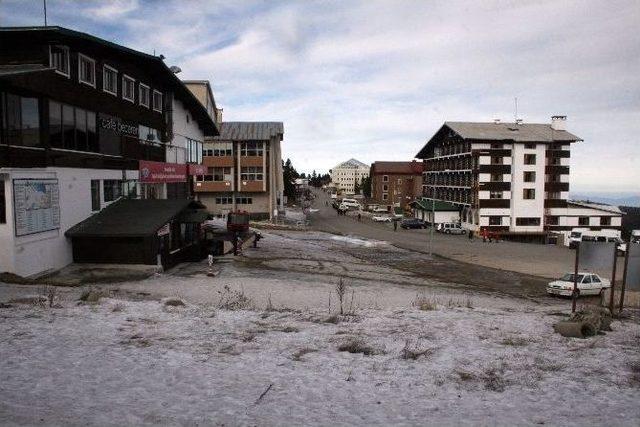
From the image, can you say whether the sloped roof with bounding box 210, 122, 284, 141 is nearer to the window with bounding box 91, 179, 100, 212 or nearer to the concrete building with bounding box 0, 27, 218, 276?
the concrete building with bounding box 0, 27, 218, 276

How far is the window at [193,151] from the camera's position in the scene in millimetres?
41344

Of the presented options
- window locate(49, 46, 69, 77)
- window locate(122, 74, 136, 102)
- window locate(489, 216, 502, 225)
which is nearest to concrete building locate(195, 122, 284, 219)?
window locate(489, 216, 502, 225)

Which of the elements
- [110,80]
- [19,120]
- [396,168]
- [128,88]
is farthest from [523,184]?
[19,120]

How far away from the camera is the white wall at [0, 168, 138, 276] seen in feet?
64.0

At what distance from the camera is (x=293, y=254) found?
1382 inches

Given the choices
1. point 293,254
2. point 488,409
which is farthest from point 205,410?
point 293,254

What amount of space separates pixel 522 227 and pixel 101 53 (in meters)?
53.6

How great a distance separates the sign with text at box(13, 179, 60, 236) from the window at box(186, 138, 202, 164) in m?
19.0

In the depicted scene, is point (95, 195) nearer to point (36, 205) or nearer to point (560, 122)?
point (36, 205)

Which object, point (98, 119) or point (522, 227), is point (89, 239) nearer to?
point (98, 119)

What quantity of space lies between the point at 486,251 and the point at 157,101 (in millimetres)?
30917

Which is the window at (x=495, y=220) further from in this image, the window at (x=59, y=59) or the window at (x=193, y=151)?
the window at (x=59, y=59)

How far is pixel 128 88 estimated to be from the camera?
30078 mm

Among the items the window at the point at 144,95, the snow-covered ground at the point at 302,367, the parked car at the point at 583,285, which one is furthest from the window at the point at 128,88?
the parked car at the point at 583,285
